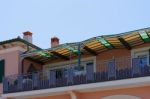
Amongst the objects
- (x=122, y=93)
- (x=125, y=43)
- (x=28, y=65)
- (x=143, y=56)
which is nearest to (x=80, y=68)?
(x=125, y=43)

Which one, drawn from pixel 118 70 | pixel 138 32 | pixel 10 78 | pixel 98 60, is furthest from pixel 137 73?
pixel 10 78

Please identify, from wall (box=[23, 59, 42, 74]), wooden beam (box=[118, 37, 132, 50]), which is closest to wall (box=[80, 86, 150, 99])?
wooden beam (box=[118, 37, 132, 50])

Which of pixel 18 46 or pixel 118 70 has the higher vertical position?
pixel 18 46

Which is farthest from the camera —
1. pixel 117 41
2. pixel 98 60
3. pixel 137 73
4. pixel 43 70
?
pixel 43 70

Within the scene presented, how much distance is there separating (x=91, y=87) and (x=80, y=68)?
2766 millimetres

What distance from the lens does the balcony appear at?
792 inches

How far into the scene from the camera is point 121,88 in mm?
20969

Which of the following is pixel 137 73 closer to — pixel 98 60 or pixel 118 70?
pixel 118 70

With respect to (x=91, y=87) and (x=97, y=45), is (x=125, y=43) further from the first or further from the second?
(x=91, y=87)

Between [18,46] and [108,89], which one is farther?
[18,46]

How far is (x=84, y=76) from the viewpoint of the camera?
2197 cm

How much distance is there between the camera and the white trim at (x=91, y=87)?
1995 cm

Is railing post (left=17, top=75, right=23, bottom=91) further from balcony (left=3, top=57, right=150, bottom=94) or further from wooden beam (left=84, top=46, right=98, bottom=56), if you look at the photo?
wooden beam (left=84, top=46, right=98, bottom=56)

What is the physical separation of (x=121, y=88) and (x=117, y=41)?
3.35m
